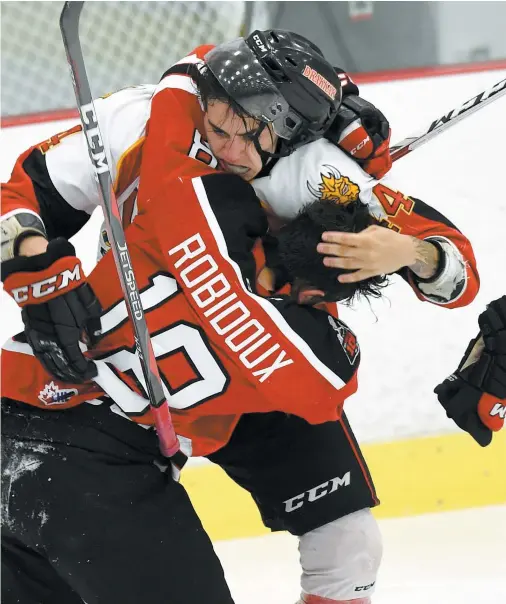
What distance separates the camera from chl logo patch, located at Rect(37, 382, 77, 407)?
A: 1316 mm

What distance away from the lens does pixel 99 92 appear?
270cm

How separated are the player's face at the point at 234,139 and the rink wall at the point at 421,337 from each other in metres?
0.81

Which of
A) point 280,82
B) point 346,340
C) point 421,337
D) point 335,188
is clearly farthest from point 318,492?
point 421,337

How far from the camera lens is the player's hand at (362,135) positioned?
134 cm

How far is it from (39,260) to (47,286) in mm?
41

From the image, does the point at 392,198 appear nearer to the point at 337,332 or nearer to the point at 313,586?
the point at 337,332

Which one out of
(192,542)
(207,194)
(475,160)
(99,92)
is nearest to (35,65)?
(99,92)

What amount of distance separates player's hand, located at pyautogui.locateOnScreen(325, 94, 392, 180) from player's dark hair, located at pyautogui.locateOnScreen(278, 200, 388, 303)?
4.2 inches

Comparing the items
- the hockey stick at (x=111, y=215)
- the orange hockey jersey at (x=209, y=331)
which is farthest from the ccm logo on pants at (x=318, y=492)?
the hockey stick at (x=111, y=215)

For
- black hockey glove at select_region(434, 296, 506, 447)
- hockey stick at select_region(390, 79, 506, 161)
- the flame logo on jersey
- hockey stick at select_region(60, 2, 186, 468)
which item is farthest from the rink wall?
hockey stick at select_region(60, 2, 186, 468)

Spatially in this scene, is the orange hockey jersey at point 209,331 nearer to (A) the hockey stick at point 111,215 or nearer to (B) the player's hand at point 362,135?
(A) the hockey stick at point 111,215

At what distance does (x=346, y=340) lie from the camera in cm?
130

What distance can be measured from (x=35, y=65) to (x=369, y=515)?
6.00 ft

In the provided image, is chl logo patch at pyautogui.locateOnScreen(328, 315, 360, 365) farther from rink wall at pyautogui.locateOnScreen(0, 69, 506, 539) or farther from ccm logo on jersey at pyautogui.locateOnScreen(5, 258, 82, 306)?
rink wall at pyautogui.locateOnScreen(0, 69, 506, 539)
